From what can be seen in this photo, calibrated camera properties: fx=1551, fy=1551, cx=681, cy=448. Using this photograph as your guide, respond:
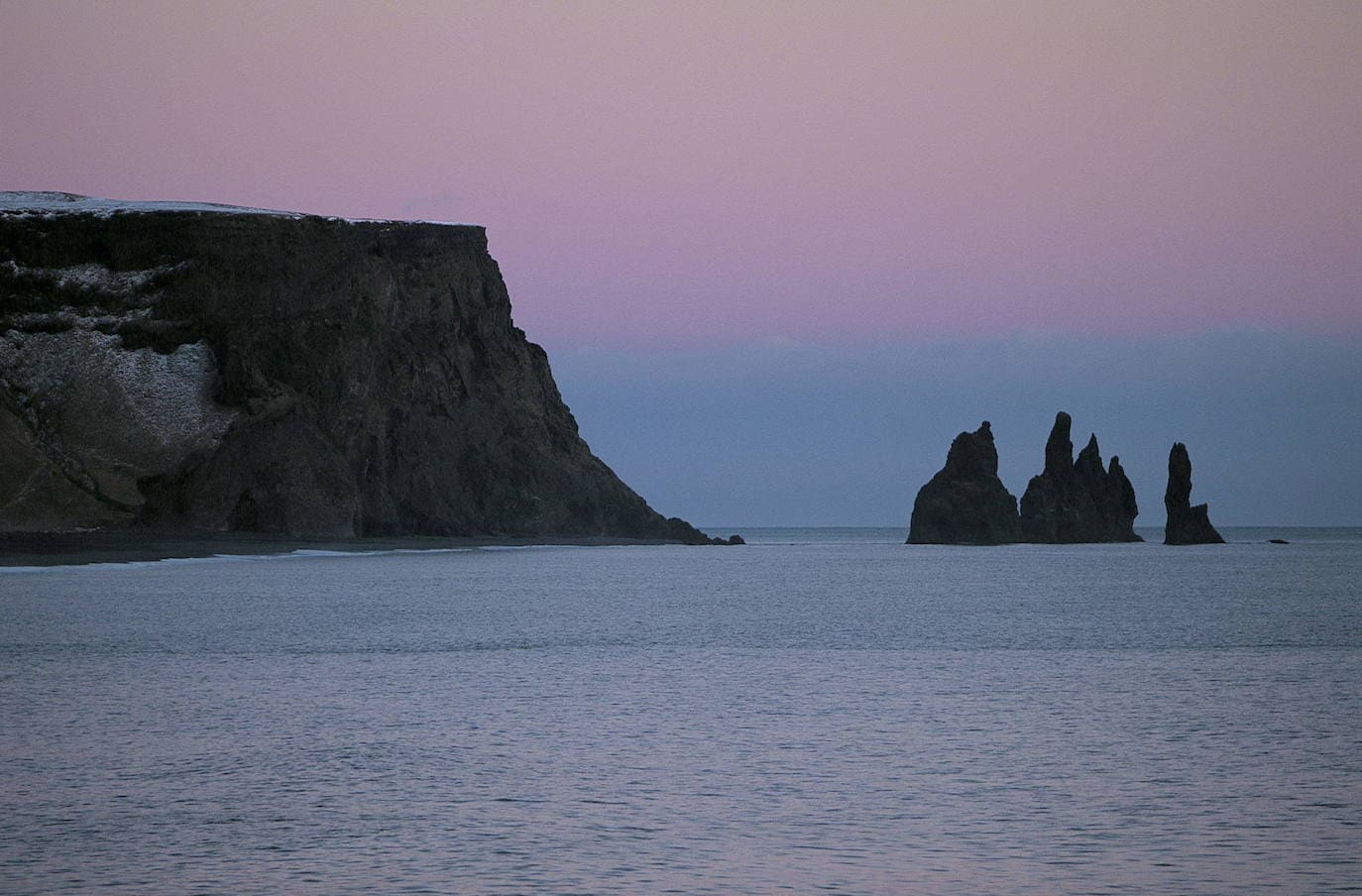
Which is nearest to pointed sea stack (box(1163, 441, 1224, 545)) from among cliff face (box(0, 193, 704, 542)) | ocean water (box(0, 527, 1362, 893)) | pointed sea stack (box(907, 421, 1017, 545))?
pointed sea stack (box(907, 421, 1017, 545))

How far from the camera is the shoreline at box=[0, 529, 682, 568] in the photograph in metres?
93.3

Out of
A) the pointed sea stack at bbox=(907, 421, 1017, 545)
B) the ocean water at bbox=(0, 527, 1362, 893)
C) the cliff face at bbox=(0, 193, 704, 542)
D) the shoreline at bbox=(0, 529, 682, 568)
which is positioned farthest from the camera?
the pointed sea stack at bbox=(907, 421, 1017, 545)

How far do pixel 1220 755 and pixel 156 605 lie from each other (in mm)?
40029

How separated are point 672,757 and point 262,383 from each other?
124335 millimetres

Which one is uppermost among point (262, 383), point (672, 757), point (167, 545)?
point (262, 383)

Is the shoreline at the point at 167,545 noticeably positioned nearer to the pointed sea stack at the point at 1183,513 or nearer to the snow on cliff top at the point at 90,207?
the snow on cliff top at the point at 90,207

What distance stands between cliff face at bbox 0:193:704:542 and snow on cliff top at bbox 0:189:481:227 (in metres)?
0.59

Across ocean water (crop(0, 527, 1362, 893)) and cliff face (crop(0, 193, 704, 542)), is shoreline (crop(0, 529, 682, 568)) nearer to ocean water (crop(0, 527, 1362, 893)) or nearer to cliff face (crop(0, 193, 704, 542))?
cliff face (crop(0, 193, 704, 542))

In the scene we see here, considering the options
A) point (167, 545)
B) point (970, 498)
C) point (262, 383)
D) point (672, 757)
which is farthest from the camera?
point (970, 498)

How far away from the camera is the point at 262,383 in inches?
5423

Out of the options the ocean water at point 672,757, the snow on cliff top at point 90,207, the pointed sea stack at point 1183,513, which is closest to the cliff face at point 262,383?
the snow on cliff top at point 90,207

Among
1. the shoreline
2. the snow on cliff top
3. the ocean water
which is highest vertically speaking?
the snow on cliff top

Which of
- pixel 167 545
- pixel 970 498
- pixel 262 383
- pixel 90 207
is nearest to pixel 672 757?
pixel 167 545

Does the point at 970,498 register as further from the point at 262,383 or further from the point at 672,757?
the point at 672,757
